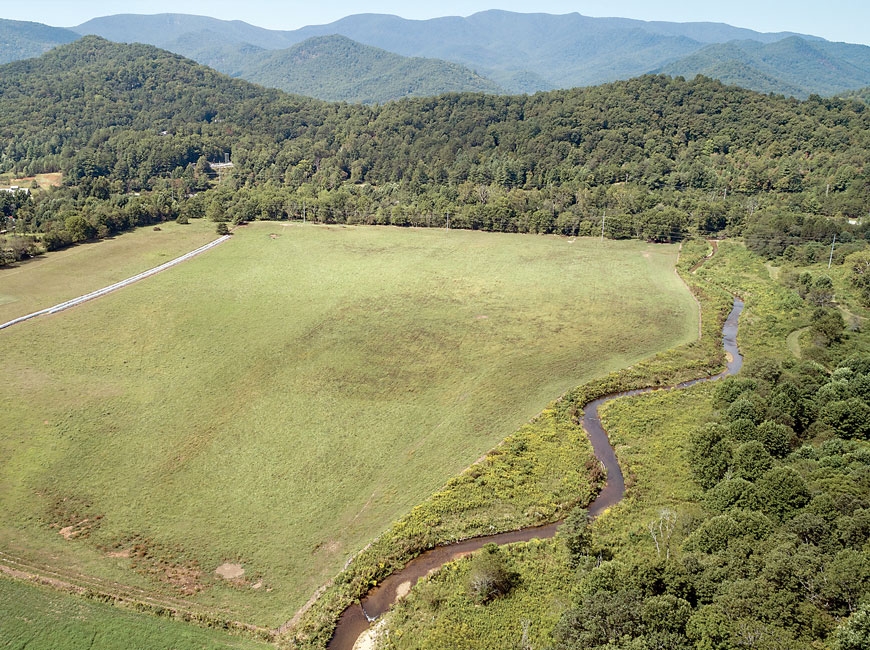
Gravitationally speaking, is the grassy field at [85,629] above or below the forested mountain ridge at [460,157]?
below

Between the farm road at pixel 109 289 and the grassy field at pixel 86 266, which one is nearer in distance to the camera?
the farm road at pixel 109 289

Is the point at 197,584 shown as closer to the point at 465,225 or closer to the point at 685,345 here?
the point at 685,345

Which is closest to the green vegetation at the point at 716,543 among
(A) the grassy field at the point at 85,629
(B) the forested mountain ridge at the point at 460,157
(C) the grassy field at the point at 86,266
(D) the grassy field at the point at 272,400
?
(D) the grassy field at the point at 272,400

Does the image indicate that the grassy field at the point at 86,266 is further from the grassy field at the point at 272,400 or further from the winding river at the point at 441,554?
the winding river at the point at 441,554

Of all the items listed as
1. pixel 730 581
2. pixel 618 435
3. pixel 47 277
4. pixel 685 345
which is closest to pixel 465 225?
pixel 685 345

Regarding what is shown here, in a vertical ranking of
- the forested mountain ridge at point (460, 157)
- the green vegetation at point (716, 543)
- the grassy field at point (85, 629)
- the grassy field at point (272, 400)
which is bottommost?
the grassy field at point (85, 629)

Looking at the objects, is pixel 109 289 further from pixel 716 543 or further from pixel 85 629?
pixel 716 543

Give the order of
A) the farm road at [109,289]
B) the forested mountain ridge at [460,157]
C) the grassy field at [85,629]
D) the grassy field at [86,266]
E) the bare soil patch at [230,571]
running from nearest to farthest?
the grassy field at [85,629], the bare soil patch at [230,571], the farm road at [109,289], the grassy field at [86,266], the forested mountain ridge at [460,157]

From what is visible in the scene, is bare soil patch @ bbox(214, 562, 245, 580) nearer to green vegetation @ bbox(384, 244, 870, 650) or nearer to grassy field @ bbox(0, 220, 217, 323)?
green vegetation @ bbox(384, 244, 870, 650)

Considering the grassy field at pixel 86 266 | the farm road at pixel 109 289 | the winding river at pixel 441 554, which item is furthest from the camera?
the grassy field at pixel 86 266
